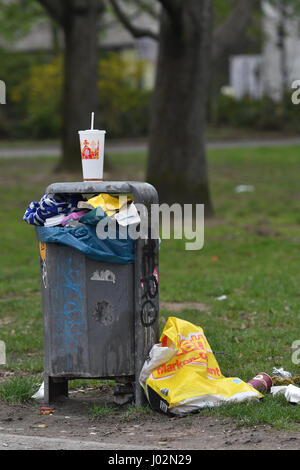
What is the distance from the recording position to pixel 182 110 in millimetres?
11562

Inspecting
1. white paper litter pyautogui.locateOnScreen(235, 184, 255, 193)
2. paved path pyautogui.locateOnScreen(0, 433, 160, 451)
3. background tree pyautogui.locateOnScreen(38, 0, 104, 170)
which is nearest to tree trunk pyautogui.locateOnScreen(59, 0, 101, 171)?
background tree pyautogui.locateOnScreen(38, 0, 104, 170)

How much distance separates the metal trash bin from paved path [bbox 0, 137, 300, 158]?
58.5ft

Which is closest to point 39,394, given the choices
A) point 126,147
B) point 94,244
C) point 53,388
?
point 53,388

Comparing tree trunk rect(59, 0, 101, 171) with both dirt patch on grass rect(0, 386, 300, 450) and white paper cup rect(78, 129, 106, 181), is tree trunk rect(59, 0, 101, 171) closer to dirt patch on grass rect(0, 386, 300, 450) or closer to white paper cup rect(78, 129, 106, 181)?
white paper cup rect(78, 129, 106, 181)

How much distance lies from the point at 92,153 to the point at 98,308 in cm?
91

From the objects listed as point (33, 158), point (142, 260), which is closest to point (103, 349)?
point (142, 260)

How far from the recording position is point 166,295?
7.75 meters

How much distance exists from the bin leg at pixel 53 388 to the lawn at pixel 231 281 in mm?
655

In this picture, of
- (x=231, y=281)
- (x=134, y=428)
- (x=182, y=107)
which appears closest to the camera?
(x=134, y=428)

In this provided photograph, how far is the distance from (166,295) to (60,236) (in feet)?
10.6

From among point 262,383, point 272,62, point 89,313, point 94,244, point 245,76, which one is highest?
point 272,62

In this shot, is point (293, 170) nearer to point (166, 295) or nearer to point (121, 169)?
point (121, 169)

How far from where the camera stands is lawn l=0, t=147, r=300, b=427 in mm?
5727

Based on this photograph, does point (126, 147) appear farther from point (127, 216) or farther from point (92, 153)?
point (127, 216)
